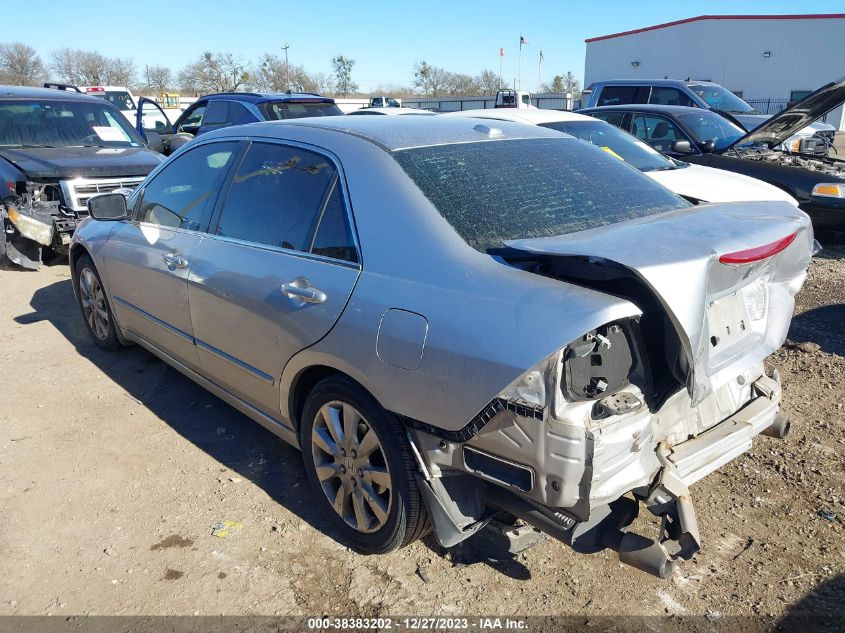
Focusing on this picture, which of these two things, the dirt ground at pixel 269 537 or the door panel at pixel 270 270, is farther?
the door panel at pixel 270 270

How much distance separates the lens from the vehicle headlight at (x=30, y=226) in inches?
280

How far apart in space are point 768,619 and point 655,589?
0.40m

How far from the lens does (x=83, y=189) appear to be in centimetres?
732

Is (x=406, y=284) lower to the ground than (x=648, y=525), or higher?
higher

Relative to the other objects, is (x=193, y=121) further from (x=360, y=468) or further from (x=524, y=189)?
(x=360, y=468)

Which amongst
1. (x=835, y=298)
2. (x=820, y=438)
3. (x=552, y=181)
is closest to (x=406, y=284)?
(x=552, y=181)

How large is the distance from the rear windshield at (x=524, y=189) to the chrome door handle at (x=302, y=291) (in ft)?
2.00

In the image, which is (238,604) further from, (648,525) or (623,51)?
(623,51)

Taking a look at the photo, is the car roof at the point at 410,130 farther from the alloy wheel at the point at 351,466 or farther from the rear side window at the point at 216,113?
the rear side window at the point at 216,113

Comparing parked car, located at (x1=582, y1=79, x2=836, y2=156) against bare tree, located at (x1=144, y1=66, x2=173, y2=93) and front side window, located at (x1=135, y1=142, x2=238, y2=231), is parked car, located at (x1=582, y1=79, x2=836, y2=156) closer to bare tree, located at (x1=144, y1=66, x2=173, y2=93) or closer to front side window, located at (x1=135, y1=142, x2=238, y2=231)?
front side window, located at (x1=135, y1=142, x2=238, y2=231)

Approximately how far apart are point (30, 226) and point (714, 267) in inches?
278

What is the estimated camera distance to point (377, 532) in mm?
2844

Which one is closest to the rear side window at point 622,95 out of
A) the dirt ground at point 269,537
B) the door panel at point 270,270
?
the dirt ground at point 269,537

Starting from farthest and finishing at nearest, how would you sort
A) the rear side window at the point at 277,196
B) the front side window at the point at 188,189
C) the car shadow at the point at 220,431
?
the front side window at the point at 188,189 → the car shadow at the point at 220,431 → the rear side window at the point at 277,196
